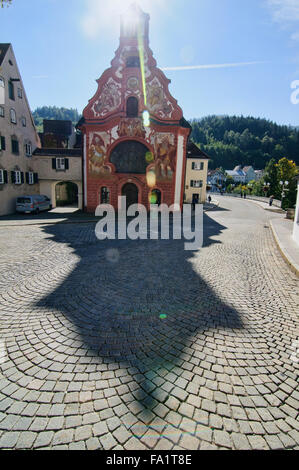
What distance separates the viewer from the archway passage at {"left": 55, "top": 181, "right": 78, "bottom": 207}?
35.2 meters

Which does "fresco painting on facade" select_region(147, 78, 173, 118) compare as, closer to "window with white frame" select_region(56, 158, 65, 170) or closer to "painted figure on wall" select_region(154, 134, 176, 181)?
"painted figure on wall" select_region(154, 134, 176, 181)

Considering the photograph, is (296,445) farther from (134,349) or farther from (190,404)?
(134,349)

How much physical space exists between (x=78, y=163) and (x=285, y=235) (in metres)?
22.2

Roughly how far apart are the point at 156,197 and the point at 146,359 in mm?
22187

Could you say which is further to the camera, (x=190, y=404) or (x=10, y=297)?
(x=10, y=297)

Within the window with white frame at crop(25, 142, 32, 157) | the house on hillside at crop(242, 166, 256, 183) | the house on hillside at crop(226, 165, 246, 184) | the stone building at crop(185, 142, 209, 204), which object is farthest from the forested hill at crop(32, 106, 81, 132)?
the window with white frame at crop(25, 142, 32, 157)

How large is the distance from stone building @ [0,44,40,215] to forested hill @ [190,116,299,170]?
137 m

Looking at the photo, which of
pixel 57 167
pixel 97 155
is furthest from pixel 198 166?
pixel 57 167

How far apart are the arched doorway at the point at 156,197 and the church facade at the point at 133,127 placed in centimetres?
31

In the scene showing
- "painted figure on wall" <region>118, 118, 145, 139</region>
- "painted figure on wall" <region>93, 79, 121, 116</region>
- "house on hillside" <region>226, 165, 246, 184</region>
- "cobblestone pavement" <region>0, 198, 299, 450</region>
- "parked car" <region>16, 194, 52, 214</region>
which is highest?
"house on hillside" <region>226, 165, 246, 184</region>

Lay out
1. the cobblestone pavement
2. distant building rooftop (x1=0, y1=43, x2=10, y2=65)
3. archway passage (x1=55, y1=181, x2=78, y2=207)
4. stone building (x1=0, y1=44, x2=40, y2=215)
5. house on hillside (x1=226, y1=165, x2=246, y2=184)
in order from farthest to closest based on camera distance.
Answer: house on hillside (x1=226, y1=165, x2=246, y2=184)
archway passage (x1=55, y1=181, x2=78, y2=207)
distant building rooftop (x1=0, y1=43, x2=10, y2=65)
stone building (x1=0, y1=44, x2=40, y2=215)
the cobblestone pavement

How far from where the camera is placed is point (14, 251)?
10.0 meters

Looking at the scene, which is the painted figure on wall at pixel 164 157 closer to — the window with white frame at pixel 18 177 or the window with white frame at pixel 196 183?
the window with white frame at pixel 18 177

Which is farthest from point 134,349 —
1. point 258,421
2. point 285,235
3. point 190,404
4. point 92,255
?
point 285,235
